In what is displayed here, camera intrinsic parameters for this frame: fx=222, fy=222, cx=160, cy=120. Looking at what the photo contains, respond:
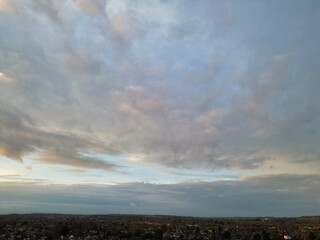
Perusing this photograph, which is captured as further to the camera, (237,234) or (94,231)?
(94,231)

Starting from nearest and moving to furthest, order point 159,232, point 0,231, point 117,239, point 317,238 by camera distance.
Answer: point 317,238, point 117,239, point 159,232, point 0,231

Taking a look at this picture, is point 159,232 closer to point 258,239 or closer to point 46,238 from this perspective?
point 258,239

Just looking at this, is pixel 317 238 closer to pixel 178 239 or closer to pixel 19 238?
pixel 178 239

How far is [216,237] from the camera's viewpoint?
139 feet

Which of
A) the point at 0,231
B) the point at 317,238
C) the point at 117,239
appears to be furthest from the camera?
the point at 0,231

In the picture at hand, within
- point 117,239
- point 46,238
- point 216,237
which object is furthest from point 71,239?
point 216,237

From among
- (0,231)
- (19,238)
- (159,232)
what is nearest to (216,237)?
Result: (159,232)

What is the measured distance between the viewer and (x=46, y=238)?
40.0 metres

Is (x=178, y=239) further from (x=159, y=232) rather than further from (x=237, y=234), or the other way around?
(x=237, y=234)

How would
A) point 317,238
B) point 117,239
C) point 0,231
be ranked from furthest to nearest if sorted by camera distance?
1. point 0,231
2. point 117,239
3. point 317,238

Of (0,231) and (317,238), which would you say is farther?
(0,231)

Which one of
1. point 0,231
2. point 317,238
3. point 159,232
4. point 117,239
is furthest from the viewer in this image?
point 0,231

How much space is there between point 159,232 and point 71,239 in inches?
637

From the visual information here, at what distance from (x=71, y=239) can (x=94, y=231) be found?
10.3 m
